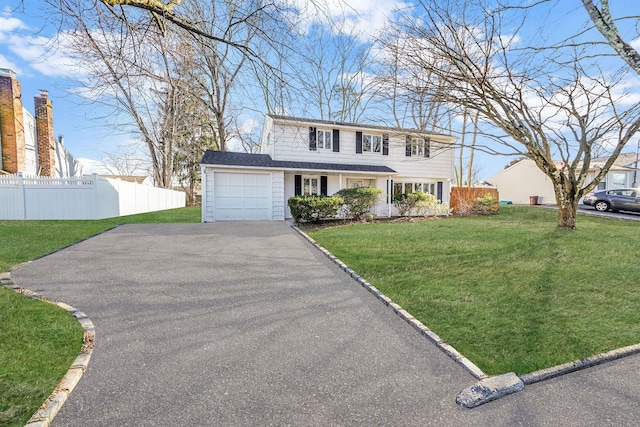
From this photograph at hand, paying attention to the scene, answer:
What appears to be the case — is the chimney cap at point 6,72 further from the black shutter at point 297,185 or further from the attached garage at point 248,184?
the black shutter at point 297,185

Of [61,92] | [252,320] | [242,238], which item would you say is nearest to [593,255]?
[252,320]

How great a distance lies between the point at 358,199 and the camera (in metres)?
11.9

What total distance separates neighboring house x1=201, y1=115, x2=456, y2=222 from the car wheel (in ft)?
28.7

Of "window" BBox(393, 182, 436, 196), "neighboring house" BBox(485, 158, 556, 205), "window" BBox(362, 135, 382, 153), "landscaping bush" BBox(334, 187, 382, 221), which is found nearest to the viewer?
"landscaping bush" BBox(334, 187, 382, 221)

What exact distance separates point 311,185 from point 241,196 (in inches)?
143

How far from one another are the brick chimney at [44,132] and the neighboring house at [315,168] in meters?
13.2

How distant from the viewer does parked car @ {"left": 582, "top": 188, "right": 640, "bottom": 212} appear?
1538 centimetres

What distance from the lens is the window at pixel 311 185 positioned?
578 inches

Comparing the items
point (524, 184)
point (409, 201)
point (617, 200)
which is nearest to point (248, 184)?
point (409, 201)

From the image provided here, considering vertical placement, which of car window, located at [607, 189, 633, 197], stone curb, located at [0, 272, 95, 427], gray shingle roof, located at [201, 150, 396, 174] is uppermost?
gray shingle roof, located at [201, 150, 396, 174]

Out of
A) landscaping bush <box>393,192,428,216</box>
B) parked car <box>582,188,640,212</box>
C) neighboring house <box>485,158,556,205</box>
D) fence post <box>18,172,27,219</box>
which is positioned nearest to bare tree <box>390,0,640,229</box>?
landscaping bush <box>393,192,428,216</box>

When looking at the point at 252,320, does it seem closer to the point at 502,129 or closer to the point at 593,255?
the point at 593,255

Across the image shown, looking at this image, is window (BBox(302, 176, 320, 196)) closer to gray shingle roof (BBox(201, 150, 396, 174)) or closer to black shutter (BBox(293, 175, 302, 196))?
black shutter (BBox(293, 175, 302, 196))

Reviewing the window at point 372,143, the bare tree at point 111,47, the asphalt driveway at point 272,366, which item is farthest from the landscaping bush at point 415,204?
the bare tree at point 111,47
